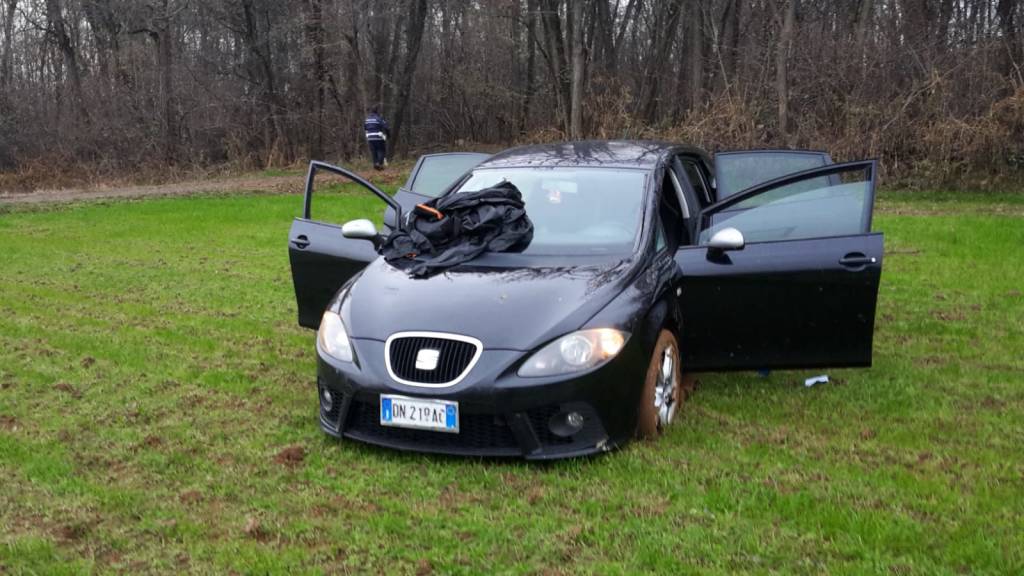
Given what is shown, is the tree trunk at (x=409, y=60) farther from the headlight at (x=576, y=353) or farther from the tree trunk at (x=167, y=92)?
the headlight at (x=576, y=353)

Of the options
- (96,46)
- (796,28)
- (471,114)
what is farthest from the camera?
(96,46)

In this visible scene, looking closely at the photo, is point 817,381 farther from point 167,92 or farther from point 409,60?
point 167,92

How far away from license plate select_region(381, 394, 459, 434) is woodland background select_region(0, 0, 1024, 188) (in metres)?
18.0

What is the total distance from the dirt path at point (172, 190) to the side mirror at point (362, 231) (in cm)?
1755

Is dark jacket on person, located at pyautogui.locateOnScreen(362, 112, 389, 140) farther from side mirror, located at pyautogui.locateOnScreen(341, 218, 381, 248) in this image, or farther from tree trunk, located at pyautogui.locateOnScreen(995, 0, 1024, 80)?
side mirror, located at pyautogui.locateOnScreen(341, 218, 381, 248)

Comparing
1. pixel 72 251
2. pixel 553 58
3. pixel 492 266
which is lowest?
pixel 72 251

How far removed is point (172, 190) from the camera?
25.1 meters

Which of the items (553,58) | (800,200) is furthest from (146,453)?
(553,58)

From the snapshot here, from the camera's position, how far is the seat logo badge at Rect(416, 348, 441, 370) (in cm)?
482

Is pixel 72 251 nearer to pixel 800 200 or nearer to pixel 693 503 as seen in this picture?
pixel 800 200

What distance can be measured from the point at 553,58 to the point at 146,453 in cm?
2525

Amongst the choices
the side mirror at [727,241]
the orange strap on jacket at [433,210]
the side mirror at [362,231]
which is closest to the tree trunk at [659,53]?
the side mirror at [362,231]

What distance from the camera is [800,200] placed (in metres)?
6.29

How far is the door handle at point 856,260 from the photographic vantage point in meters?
5.52
